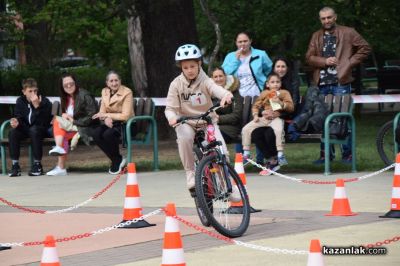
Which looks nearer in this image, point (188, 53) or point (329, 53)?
point (188, 53)

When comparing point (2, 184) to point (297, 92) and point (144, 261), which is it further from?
point (144, 261)

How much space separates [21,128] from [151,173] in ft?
7.55

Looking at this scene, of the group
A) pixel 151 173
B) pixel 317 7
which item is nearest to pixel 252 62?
pixel 151 173

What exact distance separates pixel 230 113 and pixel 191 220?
5.23 metres

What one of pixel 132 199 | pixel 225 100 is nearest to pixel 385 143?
pixel 225 100

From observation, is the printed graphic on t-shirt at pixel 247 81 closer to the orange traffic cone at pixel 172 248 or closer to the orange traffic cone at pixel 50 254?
the orange traffic cone at pixel 172 248

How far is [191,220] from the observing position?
11.4 m

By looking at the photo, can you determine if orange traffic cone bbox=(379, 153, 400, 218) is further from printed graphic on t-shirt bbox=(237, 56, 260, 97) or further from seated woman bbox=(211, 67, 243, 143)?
printed graphic on t-shirt bbox=(237, 56, 260, 97)

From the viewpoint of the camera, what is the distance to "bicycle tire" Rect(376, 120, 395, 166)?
52.0ft

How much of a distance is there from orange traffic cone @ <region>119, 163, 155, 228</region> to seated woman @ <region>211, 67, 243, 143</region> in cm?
531

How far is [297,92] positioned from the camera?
1669 cm

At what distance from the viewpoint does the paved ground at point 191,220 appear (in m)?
9.14

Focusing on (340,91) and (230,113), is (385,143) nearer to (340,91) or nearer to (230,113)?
(340,91)

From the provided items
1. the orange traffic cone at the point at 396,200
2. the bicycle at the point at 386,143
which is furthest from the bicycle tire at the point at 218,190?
the bicycle at the point at 386,143
